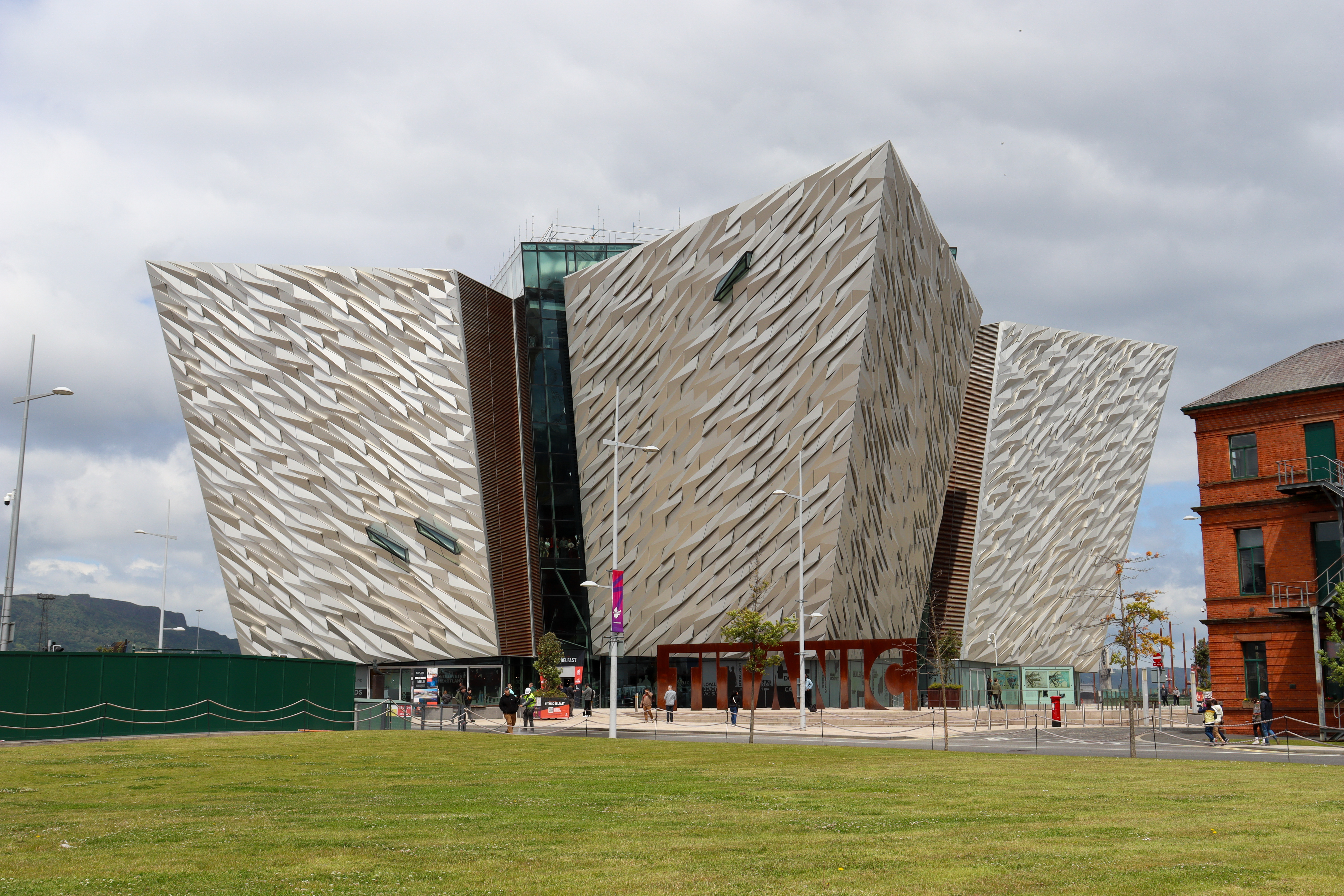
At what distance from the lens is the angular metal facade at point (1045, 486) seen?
68500 millimetres

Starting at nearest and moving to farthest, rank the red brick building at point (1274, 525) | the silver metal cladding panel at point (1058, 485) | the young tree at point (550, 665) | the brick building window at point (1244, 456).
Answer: the red brick building at point (1274, 525), the brick building window at point (1244, 456), the young tree at point (550, 665), the silver metal cladding panel at point (1058, 485)

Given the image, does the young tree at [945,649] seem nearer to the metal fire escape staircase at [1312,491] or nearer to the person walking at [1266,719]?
the metal fire escape staircase at [1312,491]

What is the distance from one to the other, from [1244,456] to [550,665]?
1285 inches

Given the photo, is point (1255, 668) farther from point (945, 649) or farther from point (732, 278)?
point (732, 278)

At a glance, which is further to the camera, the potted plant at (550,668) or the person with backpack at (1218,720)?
the potted plant at (550,668)

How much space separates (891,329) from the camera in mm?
50562

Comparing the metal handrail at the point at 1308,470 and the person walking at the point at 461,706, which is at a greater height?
the metal handrail at the point at 1308,470

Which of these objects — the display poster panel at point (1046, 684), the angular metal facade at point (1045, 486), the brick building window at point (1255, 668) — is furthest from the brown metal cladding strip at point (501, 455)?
the brick building window at point (1255, 668)

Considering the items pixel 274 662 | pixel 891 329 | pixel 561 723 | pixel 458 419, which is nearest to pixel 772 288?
pixel 891 329

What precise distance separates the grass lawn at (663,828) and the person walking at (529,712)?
18.0 metres

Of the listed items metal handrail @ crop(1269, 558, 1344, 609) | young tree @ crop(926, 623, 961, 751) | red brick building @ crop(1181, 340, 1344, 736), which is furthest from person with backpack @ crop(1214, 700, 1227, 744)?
young tree @ crop(926, 623, 961, 751)

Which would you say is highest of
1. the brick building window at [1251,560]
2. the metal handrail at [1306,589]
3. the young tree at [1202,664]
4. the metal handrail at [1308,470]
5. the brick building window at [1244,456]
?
the brick building window at [1244,456]

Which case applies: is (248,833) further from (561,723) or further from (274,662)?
(561,723)

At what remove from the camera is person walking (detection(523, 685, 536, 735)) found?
40.5 metres
